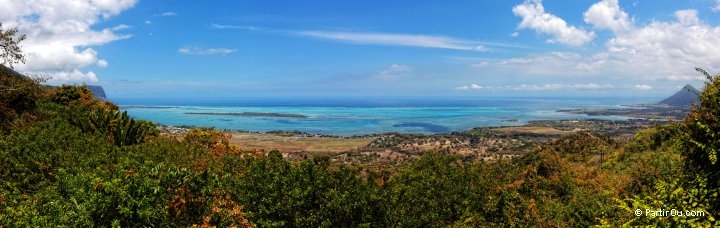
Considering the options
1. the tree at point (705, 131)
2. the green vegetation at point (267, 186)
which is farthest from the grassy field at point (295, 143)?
the tree at point (705, 131)

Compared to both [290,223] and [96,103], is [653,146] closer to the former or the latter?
[290,223]

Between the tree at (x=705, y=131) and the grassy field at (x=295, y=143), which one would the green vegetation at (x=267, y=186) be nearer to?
the tree at (x=705, y=131)

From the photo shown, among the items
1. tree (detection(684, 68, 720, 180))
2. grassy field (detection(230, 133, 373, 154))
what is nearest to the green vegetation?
tree (detection(684, 68, 720, 180))

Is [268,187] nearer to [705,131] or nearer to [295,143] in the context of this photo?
[705,131]

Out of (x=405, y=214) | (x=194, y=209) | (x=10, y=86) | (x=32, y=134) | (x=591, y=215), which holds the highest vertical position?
(x=10, y=86)

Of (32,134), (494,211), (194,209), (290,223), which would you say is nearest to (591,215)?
(494,211)

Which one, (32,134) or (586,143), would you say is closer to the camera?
(32,134)

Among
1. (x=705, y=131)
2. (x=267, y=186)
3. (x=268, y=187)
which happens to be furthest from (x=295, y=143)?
(x=705, y=131)
